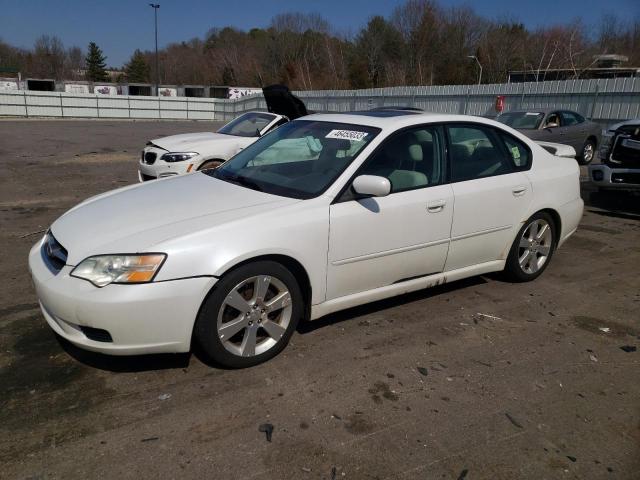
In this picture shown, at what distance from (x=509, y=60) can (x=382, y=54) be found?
13.1 metres

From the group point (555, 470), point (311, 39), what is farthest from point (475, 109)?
point (311, 39)

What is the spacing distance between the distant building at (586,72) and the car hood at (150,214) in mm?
45005

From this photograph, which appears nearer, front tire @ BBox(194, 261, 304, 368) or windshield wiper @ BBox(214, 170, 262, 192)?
front tire @ BBox(194, 261, 304, 368)

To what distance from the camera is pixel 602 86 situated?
645 inches

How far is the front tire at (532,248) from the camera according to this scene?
15.4ft

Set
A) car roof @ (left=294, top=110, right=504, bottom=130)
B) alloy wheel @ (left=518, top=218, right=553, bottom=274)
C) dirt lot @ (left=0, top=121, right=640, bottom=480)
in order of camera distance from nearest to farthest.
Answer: dirt lot @ (left=0, top=121, right=640, bottom=480), car roof @ (left=294, top=110, right=504, bottom=130), alloy wheel @ (left=518, top=218, right=553, bottom=274)

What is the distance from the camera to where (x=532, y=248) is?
15.8 feet

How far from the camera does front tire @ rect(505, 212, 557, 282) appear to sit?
4.69 meters

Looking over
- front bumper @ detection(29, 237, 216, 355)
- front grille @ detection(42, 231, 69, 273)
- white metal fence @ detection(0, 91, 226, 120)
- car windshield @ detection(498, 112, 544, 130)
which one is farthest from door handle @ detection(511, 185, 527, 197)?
white metal fence @ detection(0, 91, 226, 120)

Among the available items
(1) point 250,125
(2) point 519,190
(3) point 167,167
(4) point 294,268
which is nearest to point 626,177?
(2) point 519,190

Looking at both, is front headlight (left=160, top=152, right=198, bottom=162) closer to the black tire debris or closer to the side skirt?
the side skirt

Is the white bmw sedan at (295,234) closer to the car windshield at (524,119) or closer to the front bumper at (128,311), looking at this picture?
the front bumper at (128,311)

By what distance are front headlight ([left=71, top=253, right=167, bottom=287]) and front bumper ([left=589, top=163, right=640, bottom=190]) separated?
752cm

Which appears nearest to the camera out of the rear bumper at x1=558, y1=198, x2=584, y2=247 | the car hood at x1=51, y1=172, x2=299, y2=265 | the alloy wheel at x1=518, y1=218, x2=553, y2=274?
the car hood at x1=51, y1=172, x2=299, y2=265
